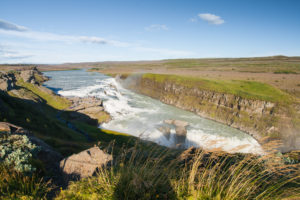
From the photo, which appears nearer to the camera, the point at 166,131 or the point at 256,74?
the point at 166,131

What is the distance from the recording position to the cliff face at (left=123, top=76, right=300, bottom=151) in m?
32.3

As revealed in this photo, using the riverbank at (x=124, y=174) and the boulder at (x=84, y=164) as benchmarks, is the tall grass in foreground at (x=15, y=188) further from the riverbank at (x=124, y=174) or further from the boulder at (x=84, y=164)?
the boulder at (x=84, y=164)

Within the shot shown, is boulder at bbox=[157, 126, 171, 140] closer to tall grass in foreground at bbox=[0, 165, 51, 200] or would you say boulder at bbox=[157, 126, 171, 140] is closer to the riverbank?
the riverbank

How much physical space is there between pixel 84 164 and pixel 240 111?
4369 cm

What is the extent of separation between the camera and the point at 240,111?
40.4 meters

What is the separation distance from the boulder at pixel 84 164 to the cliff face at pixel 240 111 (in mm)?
25322

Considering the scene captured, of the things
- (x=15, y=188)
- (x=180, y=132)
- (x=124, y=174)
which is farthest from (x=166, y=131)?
(x=15, y=188)

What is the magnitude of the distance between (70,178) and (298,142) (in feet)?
132

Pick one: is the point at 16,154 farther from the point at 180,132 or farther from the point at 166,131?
the point at 180,132

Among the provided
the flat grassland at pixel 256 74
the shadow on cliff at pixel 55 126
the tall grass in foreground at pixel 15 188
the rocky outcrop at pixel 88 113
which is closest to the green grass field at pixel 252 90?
the flat grassland at pixel 256 74

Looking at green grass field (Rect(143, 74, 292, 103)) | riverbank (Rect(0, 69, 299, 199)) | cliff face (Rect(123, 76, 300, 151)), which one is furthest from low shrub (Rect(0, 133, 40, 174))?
green grass field (Rect(143, 74, 292, 103))

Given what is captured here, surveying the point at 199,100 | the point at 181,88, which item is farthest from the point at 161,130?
the point at 181,88

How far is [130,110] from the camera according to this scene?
161 ft

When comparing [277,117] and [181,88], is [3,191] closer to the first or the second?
[277,117]
